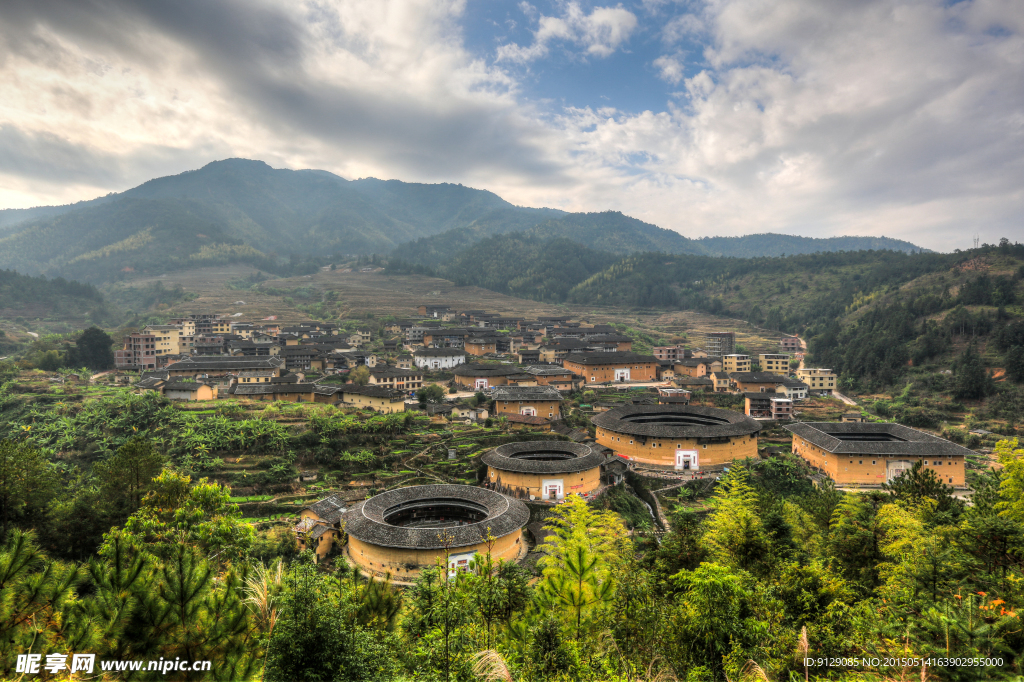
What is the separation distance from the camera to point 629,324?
323 ft

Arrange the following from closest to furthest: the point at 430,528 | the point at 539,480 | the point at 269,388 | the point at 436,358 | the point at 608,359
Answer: the point at 430,528 < the point at 539,480 < the point at 269,388 < the point at 608,359 < the point at 436,358

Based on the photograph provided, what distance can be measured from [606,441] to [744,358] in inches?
1341

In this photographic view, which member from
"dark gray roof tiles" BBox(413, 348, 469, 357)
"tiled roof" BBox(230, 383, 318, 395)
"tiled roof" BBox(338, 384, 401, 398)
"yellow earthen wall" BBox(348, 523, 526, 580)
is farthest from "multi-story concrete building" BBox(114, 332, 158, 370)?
"yellow earthen wall" BBox(348, 523, 526, 580)

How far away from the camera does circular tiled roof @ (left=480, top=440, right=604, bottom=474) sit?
29.2 metres

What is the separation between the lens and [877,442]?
Result: 33312 mm

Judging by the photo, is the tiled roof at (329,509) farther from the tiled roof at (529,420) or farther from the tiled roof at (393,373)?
the tiled roof at (393,373)

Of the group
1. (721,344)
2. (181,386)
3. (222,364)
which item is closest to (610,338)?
(721,344)

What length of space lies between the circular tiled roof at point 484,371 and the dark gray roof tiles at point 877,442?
2991 cm

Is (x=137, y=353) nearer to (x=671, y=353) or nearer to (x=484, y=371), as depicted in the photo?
(x=484, y=371)

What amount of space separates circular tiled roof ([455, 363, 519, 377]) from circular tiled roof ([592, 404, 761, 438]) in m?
16.9

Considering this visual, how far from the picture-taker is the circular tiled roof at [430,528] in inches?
786

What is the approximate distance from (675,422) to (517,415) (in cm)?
1403

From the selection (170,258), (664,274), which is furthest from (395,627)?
(170,258)

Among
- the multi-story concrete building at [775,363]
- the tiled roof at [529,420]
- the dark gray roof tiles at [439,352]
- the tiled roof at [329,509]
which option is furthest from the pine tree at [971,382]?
the tiled roof at [329,509]
